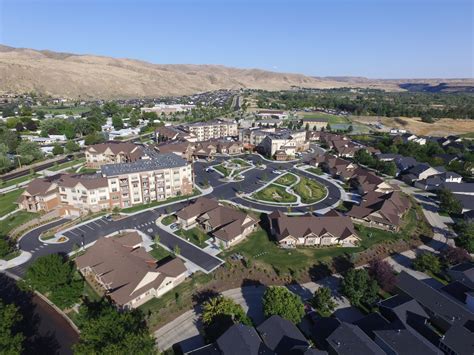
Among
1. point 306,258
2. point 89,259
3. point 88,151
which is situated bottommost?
point 306,258

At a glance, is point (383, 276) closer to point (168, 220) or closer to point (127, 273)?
point (127, 273)

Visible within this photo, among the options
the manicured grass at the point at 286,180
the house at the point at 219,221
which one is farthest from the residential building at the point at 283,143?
the house at the point at 219,221

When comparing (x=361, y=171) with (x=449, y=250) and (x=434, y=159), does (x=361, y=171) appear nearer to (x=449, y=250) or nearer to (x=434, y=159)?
(x=434, y=159)

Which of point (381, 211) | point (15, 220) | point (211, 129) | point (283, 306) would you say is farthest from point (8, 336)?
point (211, 129)

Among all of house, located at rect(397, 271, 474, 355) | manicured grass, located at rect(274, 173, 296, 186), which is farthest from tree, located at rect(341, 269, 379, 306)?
manicured grass, located at rect(274, 173, 296, 186)

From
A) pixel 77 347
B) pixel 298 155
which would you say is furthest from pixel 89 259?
pixel 298 155

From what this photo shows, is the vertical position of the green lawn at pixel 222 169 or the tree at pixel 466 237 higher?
the green lawn at pixel 222 169

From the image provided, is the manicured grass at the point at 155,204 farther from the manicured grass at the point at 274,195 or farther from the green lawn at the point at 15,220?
the green lawn at the point at 15,220
